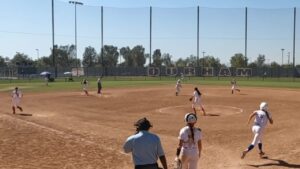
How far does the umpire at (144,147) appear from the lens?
8.25m

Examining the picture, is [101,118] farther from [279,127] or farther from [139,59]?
[139,59]

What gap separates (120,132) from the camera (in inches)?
850

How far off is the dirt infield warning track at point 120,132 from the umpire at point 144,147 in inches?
246

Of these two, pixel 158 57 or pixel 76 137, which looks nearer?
pixel 76 137

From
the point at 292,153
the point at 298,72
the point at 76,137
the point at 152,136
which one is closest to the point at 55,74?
the point at 298,72

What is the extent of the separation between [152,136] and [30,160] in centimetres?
824

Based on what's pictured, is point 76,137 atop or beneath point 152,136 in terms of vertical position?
beneath

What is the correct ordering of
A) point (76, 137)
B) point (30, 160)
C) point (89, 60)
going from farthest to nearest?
point (89, 60), point (76, 137), point (30, 160)

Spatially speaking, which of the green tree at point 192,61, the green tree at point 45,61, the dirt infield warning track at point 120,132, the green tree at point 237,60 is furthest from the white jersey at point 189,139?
the green tree at point 45,61

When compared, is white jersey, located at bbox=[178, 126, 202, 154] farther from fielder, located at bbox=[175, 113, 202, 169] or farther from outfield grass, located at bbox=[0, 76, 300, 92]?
outfield grass, located at bbox=[0, 76, 300, 92]

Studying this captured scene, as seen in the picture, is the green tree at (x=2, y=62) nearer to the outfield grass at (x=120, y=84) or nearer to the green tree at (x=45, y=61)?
the green tree at (x=45, y=61)

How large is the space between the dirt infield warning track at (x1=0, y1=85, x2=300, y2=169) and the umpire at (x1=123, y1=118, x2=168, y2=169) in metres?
6.24

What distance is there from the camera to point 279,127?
2258cm

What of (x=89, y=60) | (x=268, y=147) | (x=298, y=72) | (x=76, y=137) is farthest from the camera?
(x=89, y=60)
